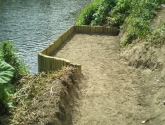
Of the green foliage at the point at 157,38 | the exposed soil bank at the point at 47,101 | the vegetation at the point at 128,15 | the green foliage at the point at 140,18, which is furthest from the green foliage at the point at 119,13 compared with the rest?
the exposed soil bank at the point at 47,101

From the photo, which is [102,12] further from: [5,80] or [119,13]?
[5,80]

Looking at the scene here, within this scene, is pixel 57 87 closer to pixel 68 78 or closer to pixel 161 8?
pixel 68 78

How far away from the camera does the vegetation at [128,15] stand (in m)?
9.45

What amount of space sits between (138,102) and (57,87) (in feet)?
5.66

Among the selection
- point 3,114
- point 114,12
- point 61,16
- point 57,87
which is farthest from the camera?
point 61,16

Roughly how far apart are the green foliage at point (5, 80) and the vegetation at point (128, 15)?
510 centimetres

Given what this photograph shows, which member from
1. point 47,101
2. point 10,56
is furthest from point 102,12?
point 47,101

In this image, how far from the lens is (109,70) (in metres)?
7.90

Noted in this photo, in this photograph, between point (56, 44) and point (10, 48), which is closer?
point (10, 48)

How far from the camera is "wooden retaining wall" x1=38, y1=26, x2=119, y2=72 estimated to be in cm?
790

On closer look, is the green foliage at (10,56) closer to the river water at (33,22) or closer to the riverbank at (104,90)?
the riverbank at (104,90)

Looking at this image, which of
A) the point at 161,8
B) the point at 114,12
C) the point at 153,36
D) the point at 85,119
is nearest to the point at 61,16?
the point at 114,12

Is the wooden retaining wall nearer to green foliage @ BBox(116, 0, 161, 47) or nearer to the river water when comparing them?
green foliage @ BBox(116, 0, 161, 47)

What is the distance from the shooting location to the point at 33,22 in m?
18.0
